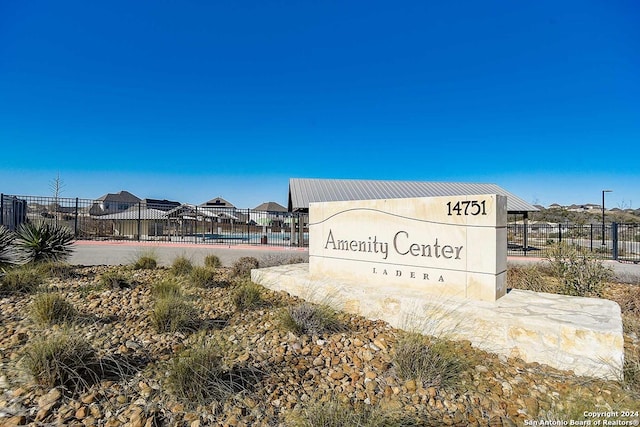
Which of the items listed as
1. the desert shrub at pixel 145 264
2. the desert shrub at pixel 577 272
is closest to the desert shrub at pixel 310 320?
the desert shrub at pixel 577 272

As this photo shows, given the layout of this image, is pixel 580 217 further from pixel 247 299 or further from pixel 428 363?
pixel 428 363

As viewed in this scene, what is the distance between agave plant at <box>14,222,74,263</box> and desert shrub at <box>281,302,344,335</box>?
278 inches

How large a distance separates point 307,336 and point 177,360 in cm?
171

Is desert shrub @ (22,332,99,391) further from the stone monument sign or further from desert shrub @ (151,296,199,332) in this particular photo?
the stone monument sign

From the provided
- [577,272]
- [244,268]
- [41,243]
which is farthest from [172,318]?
[577,272]

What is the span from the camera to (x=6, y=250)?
7.91 m

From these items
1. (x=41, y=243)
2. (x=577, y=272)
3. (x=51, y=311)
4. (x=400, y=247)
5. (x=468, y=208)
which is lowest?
(x=51, y=311)

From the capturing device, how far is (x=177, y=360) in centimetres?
335

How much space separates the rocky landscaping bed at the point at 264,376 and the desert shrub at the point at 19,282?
1201 millimetres

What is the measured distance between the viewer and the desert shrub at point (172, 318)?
4.49 m

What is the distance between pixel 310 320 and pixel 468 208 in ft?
9.36

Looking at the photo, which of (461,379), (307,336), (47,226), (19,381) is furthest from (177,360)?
(47,226)

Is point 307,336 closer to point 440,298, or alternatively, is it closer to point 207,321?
point 207,321

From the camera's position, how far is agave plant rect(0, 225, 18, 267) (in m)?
7.66
